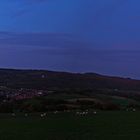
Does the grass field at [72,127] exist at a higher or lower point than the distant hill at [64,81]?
lower

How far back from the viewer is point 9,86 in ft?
225

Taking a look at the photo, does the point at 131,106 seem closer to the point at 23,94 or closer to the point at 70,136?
the point at 23,94

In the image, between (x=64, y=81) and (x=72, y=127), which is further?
(x=64, y=81)

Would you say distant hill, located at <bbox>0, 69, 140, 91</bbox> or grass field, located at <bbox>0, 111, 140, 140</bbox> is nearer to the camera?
grass field, located at <bbox>0, 111, 140, 140</bbox>

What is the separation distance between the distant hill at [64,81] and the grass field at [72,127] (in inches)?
937

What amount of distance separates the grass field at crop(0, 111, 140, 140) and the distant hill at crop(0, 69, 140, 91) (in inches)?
937

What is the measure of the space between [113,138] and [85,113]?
43.7 feet

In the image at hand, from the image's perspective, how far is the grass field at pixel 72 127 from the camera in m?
27.1

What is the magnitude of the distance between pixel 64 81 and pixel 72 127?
37.6 meters

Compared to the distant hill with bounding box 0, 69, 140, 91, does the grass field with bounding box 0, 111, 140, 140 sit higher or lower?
lower

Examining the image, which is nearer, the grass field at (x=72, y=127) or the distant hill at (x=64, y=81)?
the grass field at (x=72, y=127)

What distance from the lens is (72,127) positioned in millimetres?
30594

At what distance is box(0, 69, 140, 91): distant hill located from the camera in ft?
207

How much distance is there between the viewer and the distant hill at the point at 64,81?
63.0 metres
